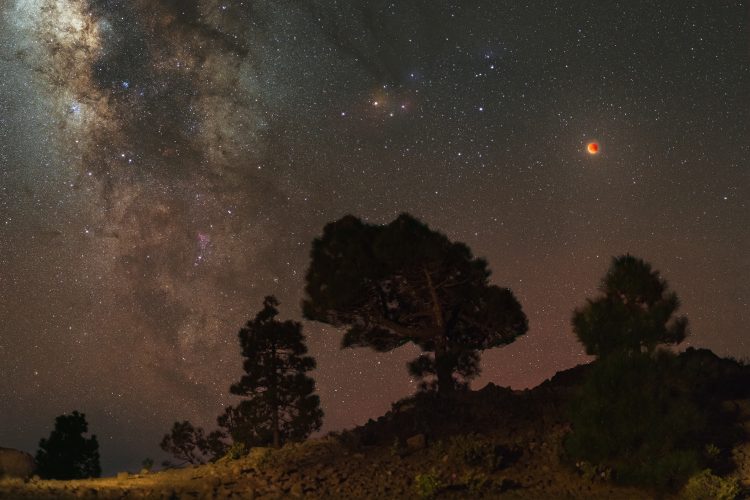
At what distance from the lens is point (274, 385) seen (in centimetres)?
2809

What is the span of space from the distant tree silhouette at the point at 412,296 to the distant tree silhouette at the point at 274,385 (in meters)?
2.63

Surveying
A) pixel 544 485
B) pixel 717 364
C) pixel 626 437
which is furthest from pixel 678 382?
pixel 717 364

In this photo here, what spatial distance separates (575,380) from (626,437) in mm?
10778

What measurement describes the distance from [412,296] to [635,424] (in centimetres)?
1340

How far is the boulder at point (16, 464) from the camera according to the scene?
1962 centimetres

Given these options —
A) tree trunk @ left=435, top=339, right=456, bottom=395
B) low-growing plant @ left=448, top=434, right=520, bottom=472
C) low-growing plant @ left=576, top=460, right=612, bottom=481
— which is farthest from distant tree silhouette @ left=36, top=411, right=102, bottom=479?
low-growing plant @ left=576, top=460, right=612, bottom=481

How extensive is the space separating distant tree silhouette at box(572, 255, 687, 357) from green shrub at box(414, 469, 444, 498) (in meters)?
6.58

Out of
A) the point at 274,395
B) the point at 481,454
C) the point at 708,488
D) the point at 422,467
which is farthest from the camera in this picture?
the point at 274,395

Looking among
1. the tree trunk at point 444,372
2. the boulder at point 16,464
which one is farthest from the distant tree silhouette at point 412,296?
the boulder at point 16,464

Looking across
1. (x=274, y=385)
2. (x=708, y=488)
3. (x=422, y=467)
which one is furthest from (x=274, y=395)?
(x=708, y=488)

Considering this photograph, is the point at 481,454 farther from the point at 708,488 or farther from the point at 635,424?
the point at 708,488

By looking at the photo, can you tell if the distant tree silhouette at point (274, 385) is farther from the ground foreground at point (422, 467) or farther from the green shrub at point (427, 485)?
the green shrub at point (427, 485)

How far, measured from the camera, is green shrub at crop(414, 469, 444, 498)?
19000mm

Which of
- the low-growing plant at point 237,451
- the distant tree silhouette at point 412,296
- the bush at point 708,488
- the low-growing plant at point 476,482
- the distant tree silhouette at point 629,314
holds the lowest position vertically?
the bush at point 708,488
